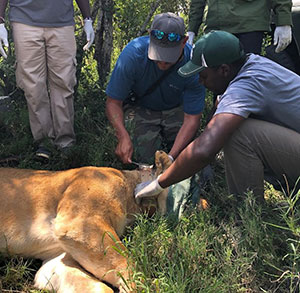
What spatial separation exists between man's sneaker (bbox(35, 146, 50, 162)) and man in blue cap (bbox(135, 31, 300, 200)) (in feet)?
4.04

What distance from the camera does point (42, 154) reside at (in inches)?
143

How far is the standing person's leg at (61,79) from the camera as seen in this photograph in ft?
12.3

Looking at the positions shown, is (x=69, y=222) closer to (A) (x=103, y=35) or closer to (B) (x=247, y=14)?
(B) (x=247, y=14)

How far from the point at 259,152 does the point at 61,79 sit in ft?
6.61

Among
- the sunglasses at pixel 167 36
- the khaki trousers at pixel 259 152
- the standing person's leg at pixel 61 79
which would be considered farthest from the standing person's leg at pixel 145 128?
the khaki trousers at pixel 259 152

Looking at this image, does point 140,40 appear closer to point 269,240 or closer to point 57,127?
point 57,127

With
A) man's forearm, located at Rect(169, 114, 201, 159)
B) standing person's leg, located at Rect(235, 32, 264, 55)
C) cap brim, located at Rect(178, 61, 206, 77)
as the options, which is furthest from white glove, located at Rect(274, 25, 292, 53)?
cap brim, located at Rect(178, 61, 206, 77)

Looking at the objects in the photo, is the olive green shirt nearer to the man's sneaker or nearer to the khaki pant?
the khaki pant

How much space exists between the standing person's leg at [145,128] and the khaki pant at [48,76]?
598 mm

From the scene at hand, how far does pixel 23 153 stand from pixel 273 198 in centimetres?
230

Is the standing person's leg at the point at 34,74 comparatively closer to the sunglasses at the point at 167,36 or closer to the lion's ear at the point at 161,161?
the sunglasses at the point at 167,36

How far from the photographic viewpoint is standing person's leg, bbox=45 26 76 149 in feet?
12.3

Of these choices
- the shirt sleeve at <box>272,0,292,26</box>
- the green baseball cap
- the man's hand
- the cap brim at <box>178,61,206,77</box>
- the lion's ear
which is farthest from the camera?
the shirt sleeve at <box>272,0,292,26</box>

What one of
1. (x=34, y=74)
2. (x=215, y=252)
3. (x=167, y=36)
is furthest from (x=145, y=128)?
(x=215, y=252)
